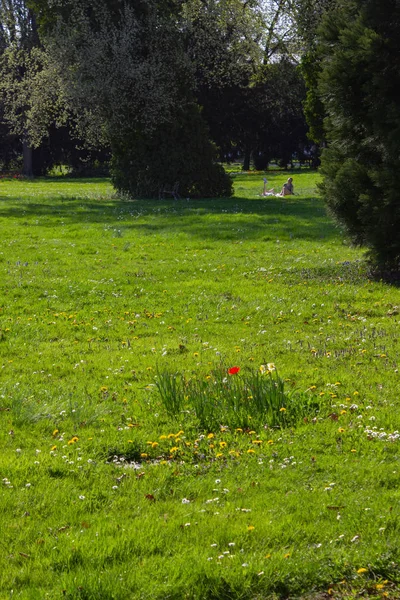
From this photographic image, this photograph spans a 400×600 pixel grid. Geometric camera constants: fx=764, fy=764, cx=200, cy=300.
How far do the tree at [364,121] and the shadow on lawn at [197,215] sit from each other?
5.73m

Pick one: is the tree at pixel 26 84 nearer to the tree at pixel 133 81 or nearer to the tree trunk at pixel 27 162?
the tree trunk at pixel 27 162

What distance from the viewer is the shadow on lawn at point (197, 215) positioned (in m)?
20.7

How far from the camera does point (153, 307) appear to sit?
484 inches

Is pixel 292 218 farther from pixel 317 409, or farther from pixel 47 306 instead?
pixel 317 409

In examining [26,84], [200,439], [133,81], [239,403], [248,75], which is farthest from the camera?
[248,75]

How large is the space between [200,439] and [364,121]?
8921 mm

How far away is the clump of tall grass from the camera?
21.1ft

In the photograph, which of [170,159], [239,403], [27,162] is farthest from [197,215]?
[27,162]

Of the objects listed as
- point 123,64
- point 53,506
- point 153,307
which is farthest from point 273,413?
point 123,64

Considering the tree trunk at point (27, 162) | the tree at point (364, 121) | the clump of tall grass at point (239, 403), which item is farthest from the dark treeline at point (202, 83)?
the tree trunk at point (27, 162)

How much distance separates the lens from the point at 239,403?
21.6 ft

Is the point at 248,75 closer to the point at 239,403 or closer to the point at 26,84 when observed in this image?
the point at 26,84

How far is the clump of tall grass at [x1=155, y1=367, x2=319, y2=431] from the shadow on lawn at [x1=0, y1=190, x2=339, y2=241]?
13.0 metres

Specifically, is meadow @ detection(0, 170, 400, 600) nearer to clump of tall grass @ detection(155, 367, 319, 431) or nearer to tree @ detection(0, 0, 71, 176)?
clump of tall grass @ detection(155, 367, 319, 431)
